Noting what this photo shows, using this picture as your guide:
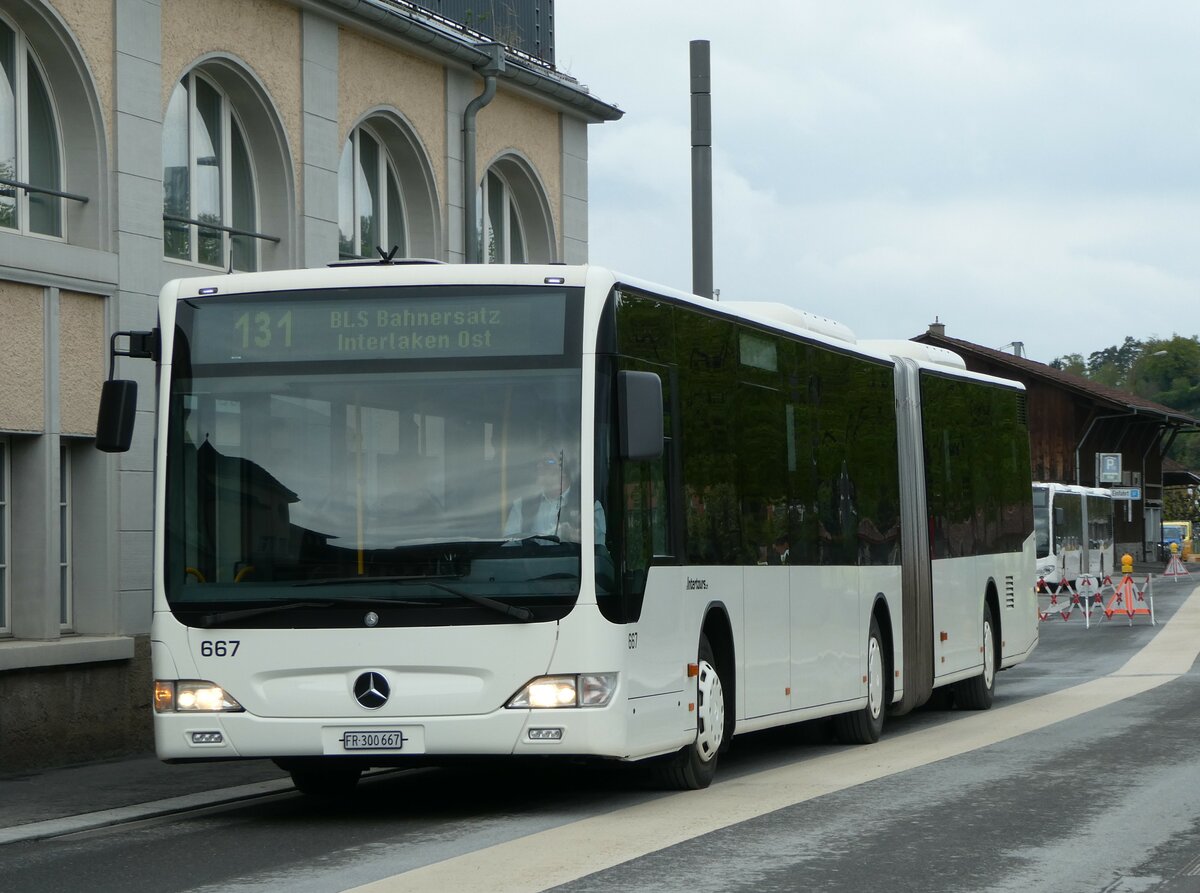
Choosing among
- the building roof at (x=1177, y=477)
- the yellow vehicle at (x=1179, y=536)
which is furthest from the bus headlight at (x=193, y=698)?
the building roof at (x=1177, y=477)

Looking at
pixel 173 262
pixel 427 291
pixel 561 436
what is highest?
pixel 173 262

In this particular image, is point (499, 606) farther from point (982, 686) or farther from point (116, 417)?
point (982, 686)

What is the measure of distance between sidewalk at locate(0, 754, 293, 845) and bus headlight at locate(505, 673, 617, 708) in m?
2.69

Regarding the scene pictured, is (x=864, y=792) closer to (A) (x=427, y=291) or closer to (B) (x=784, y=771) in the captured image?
(B) (x=784, y=771)

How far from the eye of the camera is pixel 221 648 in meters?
10.6

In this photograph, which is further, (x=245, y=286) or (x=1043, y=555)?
(x=1043, y=555)

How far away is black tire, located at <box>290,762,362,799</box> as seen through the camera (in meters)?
12.2

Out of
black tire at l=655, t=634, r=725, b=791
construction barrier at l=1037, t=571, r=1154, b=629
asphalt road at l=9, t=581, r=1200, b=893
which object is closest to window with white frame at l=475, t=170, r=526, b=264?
asphalt road at l=9, t=581, r=1200, b=893

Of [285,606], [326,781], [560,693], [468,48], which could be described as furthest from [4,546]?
[468,48]

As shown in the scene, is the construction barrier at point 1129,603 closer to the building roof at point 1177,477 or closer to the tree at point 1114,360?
the building roof at point 1177,477

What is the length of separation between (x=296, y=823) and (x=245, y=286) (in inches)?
113

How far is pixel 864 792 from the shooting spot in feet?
38.3

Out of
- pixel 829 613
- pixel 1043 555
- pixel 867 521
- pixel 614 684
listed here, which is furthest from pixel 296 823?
pixel 1043 555

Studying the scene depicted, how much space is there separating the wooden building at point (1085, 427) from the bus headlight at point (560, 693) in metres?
64.0
